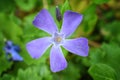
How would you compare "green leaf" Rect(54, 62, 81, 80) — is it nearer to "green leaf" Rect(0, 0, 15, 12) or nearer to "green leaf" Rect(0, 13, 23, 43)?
"green leaf" Rect(0, 13, 23, 43)

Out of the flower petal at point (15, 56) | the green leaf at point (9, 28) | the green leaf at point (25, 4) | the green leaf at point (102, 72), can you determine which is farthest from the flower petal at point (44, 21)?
the green leaf at point (25, 4)

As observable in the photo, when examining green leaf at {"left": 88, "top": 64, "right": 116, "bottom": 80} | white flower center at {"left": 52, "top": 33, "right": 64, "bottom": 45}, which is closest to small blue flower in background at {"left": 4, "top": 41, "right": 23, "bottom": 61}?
white flower center at {"left": 52, "top": 33, "right": 64, "bottom": 45}

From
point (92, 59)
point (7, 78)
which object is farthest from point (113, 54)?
point (7, 78)

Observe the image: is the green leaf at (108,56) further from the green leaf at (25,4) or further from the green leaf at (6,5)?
the green leaf at (6,5)

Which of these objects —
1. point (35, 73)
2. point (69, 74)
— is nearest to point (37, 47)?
point (35, 73)

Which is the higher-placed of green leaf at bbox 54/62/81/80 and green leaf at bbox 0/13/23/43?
green leaf at bbox 0/13/23/43

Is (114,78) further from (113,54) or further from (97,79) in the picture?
(113,54)
